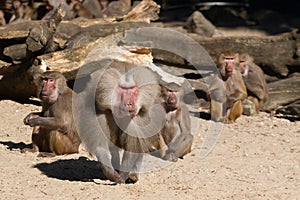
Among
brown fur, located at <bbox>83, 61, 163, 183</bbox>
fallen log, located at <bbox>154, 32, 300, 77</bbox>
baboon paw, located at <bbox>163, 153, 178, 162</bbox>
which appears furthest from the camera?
fallen log, located at <bbox>154, 32, 300, 77</bbox>

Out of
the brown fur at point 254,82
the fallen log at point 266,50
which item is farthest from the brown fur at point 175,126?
the fallen log at point 266,50

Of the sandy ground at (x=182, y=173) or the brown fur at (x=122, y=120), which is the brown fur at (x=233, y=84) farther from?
the brown fur at (x=122, y=120)

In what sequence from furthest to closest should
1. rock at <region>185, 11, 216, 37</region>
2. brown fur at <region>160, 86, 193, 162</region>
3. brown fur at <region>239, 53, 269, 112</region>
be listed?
rock at <region>185, 11, 216, 37</region>
brown fur at <region>239, 53, 269, 112</region>
brown fur at <region>160, 86, 193, 162</region>

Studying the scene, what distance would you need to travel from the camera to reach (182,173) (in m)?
7.29

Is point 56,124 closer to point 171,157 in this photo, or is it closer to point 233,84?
point 171,157

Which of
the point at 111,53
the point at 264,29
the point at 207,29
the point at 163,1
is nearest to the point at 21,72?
the point at 111,53

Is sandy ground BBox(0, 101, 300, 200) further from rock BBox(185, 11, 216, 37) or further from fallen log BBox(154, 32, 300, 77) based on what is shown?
rock BBox(185, 11, 216, 37)

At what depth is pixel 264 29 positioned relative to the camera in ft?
56.3

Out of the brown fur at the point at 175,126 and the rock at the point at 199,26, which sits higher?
the brown fur at the point at 175,126

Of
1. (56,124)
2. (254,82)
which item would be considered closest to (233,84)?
(254,82)

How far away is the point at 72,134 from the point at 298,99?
401cm

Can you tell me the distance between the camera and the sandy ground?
21.5 feet

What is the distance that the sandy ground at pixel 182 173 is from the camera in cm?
654

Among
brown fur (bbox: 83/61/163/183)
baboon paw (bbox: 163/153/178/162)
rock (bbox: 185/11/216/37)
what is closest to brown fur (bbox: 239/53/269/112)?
baboon paw (bbox: 163/153/178/162)
